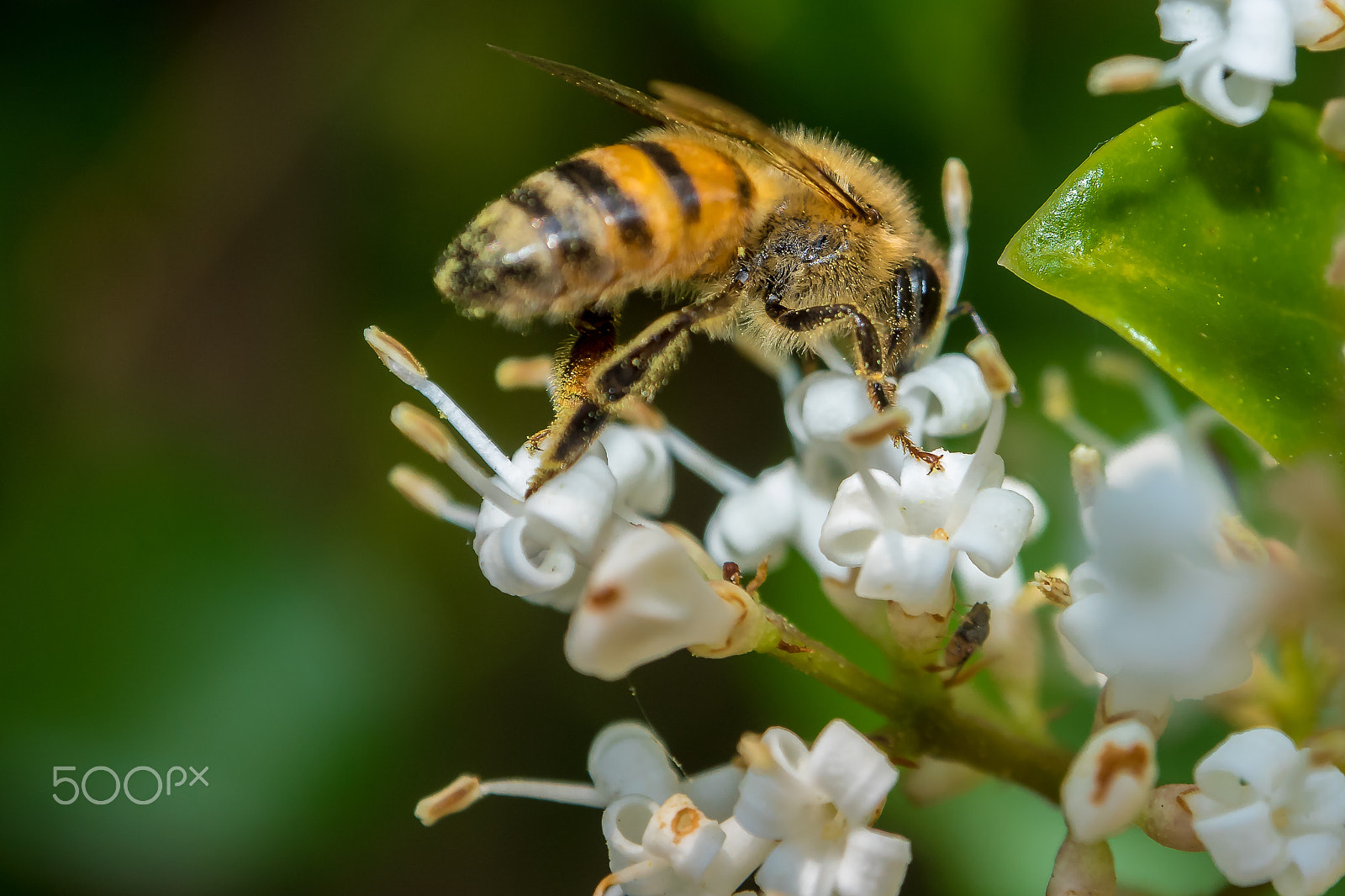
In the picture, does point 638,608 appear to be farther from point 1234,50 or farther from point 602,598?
point 1234,50

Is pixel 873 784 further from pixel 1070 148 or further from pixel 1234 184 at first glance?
pixel 1070 148

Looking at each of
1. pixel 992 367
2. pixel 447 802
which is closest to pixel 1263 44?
pixel 992 367

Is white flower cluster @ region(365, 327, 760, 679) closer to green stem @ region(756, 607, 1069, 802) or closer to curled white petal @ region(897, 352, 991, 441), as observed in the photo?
green stem @ region(756, 607, 1069, 802)

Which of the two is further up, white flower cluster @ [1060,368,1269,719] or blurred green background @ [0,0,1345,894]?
white flower cluster @ [1060,368,1269,719]

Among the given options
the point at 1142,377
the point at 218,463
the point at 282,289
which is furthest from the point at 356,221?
the point at 1142,377

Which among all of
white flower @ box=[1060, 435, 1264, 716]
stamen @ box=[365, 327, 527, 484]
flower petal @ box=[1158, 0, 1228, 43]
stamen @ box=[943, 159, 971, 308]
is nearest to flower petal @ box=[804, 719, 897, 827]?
white flower @ box=[1060, 435, 1264, 716]

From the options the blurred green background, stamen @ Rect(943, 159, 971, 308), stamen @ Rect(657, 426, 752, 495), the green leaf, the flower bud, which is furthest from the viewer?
the blurred green background
